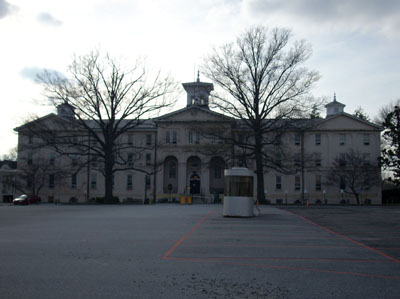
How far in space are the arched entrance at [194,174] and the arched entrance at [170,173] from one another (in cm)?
→ 199

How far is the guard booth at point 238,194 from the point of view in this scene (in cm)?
2341

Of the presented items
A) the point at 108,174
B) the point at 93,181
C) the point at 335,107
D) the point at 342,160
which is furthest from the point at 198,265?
the point at 335,107

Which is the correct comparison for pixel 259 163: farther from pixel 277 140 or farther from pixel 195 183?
pixel 195 183

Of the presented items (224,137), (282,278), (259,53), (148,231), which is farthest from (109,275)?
(259,53)

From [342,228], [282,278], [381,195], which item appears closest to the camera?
[282,278]

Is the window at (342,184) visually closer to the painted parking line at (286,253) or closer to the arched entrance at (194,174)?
the arched entrance at (194,174)

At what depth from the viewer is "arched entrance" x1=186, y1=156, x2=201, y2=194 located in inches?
2581

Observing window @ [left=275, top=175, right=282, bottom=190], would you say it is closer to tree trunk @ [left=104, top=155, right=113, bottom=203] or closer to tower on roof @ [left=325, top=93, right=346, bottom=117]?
tower on roof @ [left=325, top=93, right=346, bottom=117]

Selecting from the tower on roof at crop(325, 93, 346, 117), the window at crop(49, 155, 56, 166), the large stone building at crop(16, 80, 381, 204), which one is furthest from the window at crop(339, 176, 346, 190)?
the window at crop(49, 155, 56, 166)

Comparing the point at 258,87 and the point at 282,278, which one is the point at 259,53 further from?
the point at 282,278

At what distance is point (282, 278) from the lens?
8.09 m

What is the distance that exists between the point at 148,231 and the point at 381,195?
55796 millimetres

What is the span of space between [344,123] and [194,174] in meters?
23.9

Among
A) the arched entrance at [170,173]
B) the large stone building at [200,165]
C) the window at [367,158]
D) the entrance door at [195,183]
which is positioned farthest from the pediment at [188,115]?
the window at [367,158]
